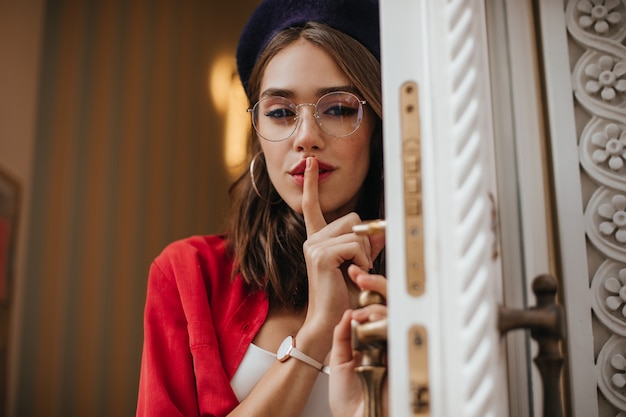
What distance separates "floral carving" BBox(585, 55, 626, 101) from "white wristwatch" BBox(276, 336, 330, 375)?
2.44 ft

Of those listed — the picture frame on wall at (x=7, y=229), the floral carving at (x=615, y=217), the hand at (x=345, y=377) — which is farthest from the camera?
the picture frame on wall at (x=7, y=229)

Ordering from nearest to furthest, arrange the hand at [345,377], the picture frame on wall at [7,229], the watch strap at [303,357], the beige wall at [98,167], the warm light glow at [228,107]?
the hand at [345,377]
the watch strap at [303,357]
the picture frame on wall at [7,229]
the beige wall at [98,167]
the warm light glow at [228,107]

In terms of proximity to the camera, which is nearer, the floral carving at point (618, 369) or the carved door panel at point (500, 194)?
the carved door panel at point (500, 194)

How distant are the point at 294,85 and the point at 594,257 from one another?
0.70m

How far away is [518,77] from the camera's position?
117 centimetres

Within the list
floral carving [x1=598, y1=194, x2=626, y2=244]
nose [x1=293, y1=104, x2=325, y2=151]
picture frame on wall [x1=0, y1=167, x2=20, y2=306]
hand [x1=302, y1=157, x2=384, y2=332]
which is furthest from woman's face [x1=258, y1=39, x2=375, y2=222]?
picture frame on wall [x1=0, y1=167, x2=20, y2=306]

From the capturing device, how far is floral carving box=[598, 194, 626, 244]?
110 cm

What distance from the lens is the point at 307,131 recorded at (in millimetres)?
1301

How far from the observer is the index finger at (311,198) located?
1.30 m

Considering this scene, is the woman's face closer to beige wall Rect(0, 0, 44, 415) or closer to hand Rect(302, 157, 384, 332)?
hand Rect(302, 157, 384, 332)

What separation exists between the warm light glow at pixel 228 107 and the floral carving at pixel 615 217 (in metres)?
2.04

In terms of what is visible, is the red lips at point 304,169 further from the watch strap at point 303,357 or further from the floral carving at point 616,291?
the floral carving at point 616,291

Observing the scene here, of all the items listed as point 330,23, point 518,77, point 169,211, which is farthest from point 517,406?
point 169,211

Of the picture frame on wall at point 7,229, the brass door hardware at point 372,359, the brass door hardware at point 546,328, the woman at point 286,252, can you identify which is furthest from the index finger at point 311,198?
the picture frame on wall at point 7,229
